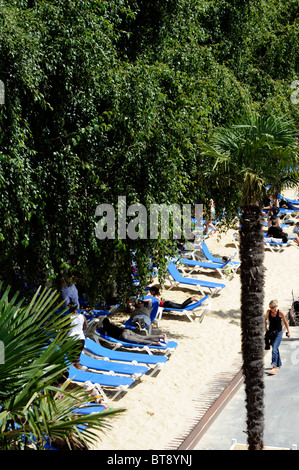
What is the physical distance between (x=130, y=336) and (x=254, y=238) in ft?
14.8

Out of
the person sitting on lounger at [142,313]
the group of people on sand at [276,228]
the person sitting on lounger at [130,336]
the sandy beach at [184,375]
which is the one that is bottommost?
the sandy beach at [184,375]

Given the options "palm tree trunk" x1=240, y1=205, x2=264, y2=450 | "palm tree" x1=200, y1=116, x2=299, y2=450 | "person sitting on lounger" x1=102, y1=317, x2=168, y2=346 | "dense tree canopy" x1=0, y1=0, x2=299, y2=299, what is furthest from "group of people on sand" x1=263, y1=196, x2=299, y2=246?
"palm tree trunk" x1=240, y1=205, x2=264, y2=450

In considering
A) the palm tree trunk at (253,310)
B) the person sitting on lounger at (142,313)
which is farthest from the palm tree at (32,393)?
the person sitting on lounger at (142,313)

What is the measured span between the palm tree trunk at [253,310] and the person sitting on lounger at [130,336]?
375 cm

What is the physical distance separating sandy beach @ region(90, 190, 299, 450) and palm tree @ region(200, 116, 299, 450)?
1.20m

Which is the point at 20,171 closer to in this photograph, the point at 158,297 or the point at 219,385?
the point at 219,385

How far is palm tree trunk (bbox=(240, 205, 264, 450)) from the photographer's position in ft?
26.5

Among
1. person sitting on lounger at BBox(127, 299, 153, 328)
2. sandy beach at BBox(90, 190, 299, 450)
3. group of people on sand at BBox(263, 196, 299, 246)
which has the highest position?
group of people on sand at BBox(263, 196, 299, 246)

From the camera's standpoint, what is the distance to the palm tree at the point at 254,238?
26.4ft

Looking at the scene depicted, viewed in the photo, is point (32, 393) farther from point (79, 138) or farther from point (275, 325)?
point (275, 325)

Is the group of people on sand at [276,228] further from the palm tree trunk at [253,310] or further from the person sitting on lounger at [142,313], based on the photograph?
the palm tree trunk at [253,310]

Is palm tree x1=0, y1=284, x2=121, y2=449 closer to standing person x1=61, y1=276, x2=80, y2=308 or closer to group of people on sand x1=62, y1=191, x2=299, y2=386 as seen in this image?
group of people on sand x1=62, y1=191, x2=299, y2=386

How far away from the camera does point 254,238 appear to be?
809cm
